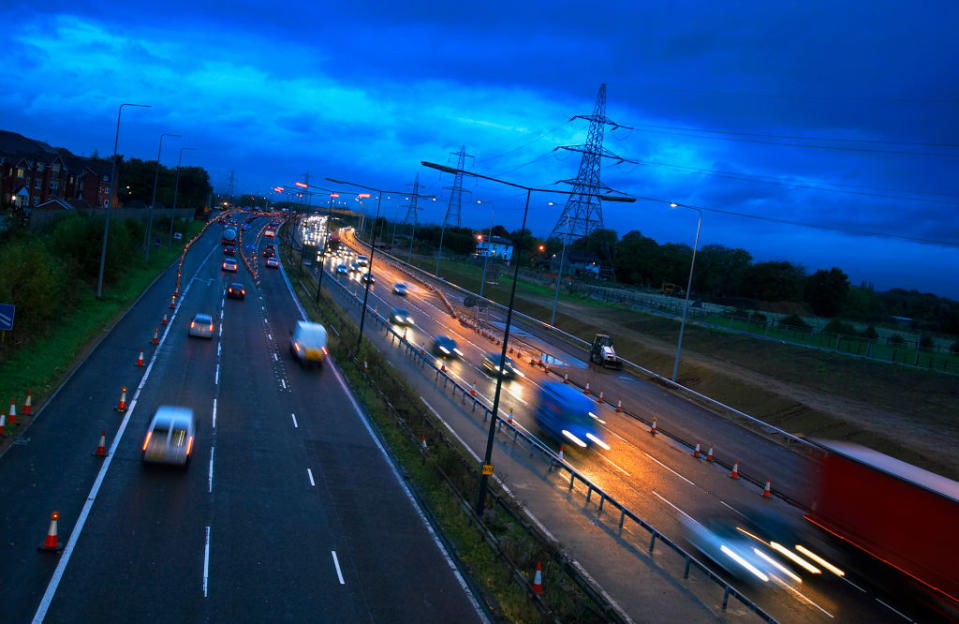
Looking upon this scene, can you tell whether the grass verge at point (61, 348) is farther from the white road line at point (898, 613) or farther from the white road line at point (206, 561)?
the white road line at point (898, 613)

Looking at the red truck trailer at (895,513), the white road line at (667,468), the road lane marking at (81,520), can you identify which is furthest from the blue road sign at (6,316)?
the red truck trailer at (895,513)

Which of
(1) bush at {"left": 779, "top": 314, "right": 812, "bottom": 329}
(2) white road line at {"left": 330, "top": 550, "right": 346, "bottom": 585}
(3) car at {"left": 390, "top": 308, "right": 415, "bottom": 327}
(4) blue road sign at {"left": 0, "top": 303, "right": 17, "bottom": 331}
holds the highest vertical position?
(1) bush at {"left": 779, "top": 314, "right": 812, "bottom": 329}

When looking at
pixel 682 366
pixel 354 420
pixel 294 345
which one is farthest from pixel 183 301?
pixel 682 366

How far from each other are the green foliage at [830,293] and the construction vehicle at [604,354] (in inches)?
1883

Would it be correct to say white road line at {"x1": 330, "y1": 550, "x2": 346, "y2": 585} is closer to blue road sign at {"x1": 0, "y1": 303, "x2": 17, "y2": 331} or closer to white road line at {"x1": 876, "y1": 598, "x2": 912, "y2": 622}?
white road line at {"x1": 876, "y1": 598, "x2": 912, "y2": 622}

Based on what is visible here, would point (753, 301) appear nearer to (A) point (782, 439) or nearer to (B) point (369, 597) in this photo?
(A) point (782, 439)

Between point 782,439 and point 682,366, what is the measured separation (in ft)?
45.8

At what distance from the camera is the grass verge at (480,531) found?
43.4 ft

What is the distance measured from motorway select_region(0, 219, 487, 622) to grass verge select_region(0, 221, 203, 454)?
26.5 inches

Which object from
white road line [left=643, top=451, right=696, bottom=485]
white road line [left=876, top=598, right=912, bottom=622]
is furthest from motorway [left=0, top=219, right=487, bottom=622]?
white road line [left=643, top=451, right=696, bottom=485]

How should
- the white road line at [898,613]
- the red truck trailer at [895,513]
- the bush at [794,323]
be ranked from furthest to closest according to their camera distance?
Result: 1. the bush at [794,323]
2. the white road line at [898,613]
3. the red truck trailer at [895,513]

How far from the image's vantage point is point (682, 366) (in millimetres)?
44875

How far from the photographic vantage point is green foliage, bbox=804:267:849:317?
8131 cm

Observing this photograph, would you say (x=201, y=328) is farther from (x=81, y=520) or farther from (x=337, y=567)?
(x=337, y=567)
